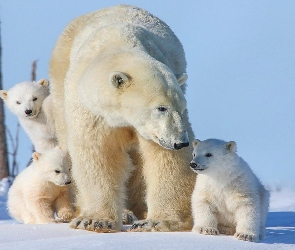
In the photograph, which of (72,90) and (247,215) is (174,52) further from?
(247,215)

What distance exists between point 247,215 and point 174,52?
213 cm

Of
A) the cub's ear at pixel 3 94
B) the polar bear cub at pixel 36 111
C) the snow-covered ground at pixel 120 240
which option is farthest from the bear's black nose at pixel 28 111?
the snow-covered ground at pixel 120 240

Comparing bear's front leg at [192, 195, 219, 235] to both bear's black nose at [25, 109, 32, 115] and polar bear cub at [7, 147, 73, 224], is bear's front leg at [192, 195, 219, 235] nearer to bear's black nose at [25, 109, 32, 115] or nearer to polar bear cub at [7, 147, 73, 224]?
polar bear cub at [7, 147, 73, 224]

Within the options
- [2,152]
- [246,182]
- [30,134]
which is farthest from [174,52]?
[2,152]

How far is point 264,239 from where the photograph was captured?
6.15 metres

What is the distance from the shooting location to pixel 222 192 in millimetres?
6180

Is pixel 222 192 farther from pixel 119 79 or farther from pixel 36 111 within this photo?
pixel 36 111

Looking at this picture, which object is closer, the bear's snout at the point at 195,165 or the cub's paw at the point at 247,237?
the cub's paw at the point at 247,237

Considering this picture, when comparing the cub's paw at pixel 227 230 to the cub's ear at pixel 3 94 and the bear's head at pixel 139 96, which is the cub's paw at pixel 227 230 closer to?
the bear's head at pixel 139 96

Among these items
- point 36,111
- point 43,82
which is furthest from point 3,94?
point 36,111

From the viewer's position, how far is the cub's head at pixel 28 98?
933 cm

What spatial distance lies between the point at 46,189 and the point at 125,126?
177 centimetres

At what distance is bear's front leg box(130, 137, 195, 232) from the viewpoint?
6.60 meters

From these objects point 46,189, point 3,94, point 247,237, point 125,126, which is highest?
point 3,94
